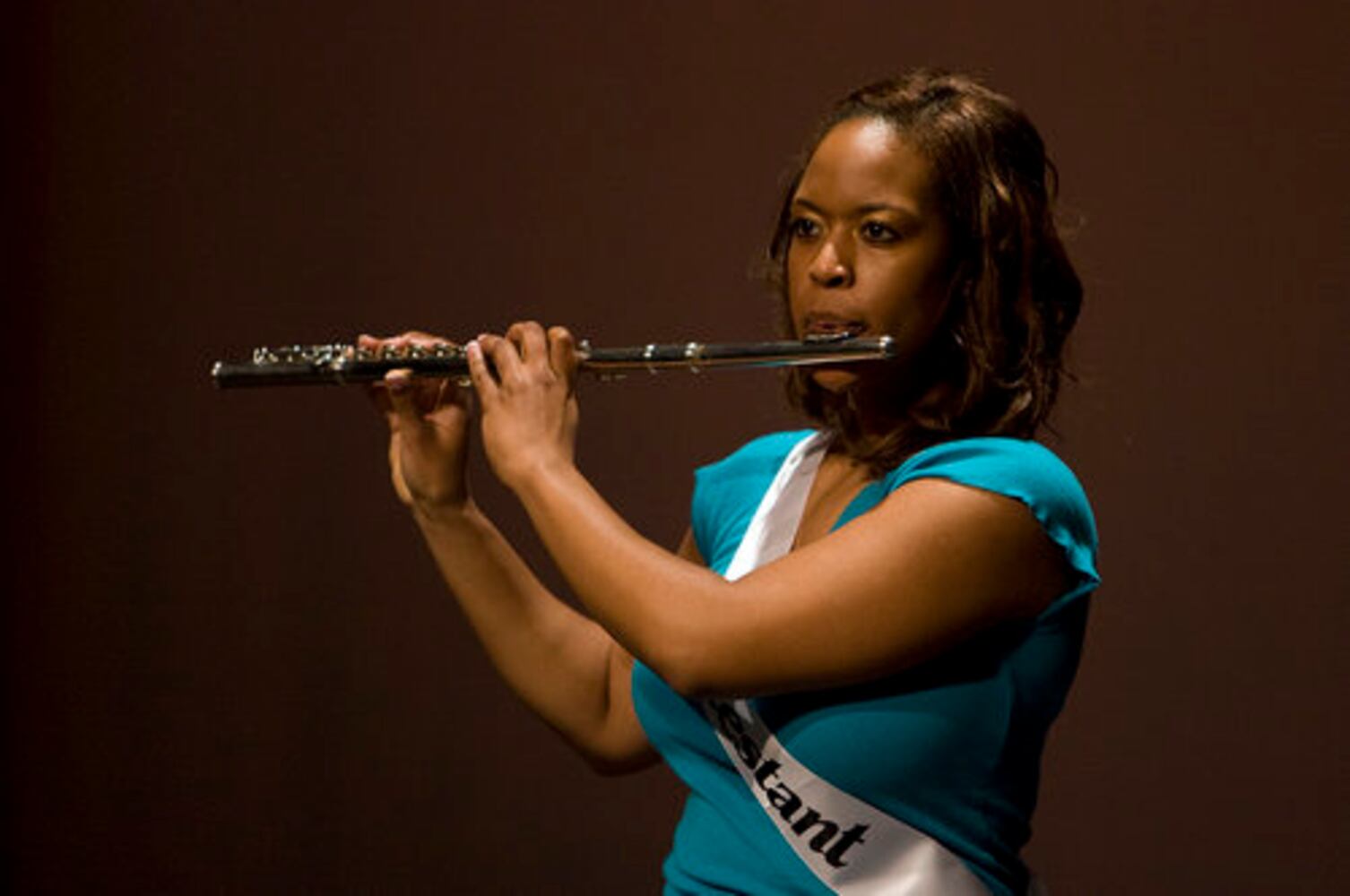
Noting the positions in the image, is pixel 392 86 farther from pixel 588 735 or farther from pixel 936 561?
pixel 936 561

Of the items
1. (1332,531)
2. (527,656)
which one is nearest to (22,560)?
Result: (527,656)

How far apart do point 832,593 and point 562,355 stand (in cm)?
30

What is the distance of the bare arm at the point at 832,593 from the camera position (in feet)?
3.62

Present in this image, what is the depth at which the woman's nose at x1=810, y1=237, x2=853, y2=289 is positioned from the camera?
4.10 ft

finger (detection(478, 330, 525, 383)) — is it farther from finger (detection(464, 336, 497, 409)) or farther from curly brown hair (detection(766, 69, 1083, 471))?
curly brown hair (detection(766, 69, 1083, 471))

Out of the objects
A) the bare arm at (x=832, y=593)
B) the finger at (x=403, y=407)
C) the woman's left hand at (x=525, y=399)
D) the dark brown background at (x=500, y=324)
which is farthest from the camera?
the dark brown background at (x=500, y=324)

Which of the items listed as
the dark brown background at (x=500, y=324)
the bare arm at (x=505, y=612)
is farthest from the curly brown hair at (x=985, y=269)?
the dark brown background at (x=500, y=324)

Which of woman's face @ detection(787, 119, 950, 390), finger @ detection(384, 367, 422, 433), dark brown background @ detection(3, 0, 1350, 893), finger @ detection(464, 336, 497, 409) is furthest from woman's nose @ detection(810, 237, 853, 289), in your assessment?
dark brown background @ detection(3, 0, 1350, 893)

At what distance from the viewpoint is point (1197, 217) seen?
1.96m

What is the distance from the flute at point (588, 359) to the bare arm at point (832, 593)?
141 mm

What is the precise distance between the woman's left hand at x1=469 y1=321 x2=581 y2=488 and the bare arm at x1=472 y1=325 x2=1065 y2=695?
78mm

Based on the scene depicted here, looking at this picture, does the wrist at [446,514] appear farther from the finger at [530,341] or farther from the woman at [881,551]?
the finger at [530,341]

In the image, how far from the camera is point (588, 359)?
4.25 ft

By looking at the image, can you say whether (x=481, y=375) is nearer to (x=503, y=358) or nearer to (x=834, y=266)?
(x=503, y=358)
